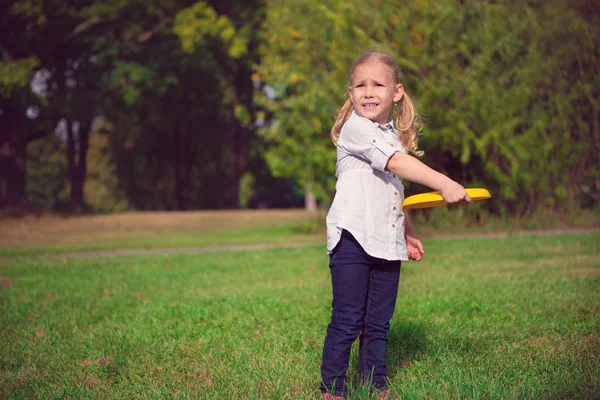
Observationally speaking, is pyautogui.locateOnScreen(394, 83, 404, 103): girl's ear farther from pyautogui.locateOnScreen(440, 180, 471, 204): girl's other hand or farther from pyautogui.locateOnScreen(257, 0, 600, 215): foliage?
pyautogui.locateOnScreen(257, 0, 600, 215): foliage

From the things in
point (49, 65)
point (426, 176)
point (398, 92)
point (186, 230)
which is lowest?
point (186, 230)

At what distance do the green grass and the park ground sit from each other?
0.02 meters

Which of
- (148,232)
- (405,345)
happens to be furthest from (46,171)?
(405,345)

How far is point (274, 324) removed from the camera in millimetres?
5434

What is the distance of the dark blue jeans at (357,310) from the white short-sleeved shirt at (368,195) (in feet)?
0.24

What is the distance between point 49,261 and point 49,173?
48.8 meters

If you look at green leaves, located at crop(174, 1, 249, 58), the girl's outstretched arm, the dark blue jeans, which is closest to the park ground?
the dark blue jeans

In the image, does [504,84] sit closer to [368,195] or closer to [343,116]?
[343,116]

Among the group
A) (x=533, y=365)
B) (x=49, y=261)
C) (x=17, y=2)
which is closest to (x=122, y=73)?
(x=17, y=2)

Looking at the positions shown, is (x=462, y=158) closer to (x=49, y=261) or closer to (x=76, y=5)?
(x=49, y=261)

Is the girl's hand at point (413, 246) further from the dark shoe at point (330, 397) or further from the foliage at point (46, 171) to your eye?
the foliage at point (46, 171)

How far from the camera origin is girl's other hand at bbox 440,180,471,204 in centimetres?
299

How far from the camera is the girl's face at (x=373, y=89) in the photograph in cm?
348

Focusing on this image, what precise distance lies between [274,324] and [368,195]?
2320 millimetres
